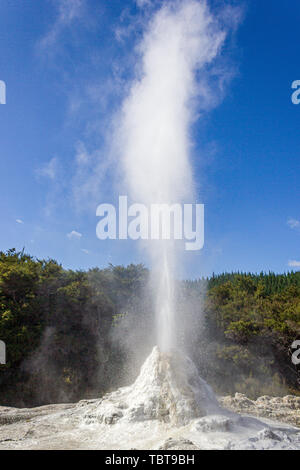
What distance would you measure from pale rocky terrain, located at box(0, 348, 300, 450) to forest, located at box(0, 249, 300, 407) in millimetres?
5361

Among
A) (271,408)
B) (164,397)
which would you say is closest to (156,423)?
(164,397)

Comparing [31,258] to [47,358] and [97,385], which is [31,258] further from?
[97,385]

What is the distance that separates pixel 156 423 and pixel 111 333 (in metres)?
10.9

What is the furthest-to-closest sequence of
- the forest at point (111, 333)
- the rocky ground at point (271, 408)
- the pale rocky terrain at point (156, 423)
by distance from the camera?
the forest at point (111, 333)
the rocky ground at point (271, 408)
the pale rocky terrain at point (156, 423)

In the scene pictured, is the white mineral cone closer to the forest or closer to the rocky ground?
the rocky ground

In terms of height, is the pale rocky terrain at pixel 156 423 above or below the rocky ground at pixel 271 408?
above

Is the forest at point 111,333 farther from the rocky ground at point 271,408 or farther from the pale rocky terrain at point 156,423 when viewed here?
the pale rocky terrain at point 156,423

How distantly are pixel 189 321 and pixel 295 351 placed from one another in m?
5.77

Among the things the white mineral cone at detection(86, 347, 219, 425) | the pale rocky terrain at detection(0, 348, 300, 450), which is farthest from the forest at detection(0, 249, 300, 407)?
the white mineral cone at detection(86, 347, 219, 425)

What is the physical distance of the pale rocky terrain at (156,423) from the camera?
6.39 meters

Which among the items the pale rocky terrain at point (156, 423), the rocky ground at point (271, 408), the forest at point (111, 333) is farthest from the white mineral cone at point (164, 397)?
the forest at point (111, 333)

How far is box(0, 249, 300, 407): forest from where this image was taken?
15234 millimetres

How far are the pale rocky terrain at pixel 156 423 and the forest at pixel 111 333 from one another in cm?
536

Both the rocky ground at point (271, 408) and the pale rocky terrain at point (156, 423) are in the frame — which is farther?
the rocky ground at point (271, 408)
